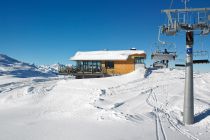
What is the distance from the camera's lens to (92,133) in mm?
17562

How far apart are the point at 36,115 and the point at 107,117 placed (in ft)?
23.0

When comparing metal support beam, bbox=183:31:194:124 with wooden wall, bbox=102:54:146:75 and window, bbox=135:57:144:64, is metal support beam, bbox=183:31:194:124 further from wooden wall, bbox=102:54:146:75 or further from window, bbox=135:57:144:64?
window, bbox=135:57:144:64

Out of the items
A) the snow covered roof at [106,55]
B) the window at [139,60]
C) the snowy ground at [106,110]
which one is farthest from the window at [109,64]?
the snowy ground at [106,110]

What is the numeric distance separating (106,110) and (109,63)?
87.8 feet

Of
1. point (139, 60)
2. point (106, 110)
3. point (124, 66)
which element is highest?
point (139, 60)

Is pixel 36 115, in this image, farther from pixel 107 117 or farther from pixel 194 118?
pixel 194 118

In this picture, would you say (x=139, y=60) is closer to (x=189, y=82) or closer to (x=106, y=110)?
(x=106, y=110)

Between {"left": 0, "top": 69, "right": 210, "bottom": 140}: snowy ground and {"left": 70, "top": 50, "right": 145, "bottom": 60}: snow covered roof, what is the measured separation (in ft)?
32.3

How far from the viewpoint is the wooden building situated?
1842 inches

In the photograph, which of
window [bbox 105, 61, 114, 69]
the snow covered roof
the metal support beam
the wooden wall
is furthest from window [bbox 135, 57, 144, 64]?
the metal support beam

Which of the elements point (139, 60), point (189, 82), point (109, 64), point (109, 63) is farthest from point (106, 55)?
point (189, 82)

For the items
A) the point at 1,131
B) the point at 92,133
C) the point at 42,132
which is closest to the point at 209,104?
A: the point at 92,133

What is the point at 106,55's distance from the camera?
161ft

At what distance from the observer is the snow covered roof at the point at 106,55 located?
48000 millimetres
